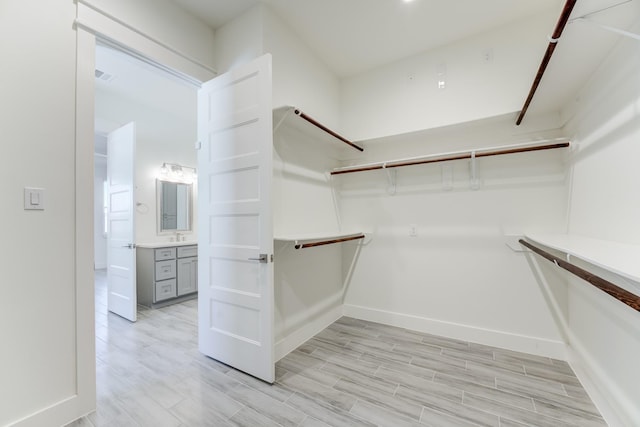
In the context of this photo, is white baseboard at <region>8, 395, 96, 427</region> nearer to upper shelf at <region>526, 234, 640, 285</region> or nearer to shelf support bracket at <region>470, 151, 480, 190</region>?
upper shelf at <region>526, 234, 640, 285</region>

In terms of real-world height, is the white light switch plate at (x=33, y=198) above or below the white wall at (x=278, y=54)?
below

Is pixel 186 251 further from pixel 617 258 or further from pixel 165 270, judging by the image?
pixel 617 258

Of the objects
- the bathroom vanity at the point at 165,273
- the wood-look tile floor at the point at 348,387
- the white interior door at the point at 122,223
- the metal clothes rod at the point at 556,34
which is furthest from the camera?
the bathroom vanity at the point at 165,273

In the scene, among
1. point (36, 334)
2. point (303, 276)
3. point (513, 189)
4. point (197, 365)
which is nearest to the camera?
point (36, 334)

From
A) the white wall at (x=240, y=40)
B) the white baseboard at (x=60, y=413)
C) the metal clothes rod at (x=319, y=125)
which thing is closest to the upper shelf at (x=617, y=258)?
the metal clothes rod at (x=319, y=125)

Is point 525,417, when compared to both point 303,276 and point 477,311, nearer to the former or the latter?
point 477,311

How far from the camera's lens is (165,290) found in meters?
3.73

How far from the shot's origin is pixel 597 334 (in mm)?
1710

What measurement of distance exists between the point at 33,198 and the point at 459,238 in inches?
126

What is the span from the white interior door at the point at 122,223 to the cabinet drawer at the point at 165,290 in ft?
1.33

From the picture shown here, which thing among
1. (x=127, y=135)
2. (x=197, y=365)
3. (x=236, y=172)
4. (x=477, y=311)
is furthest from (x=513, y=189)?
(x=127, y=135)

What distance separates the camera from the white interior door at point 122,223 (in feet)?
10.5

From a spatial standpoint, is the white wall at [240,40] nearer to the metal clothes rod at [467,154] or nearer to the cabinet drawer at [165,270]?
the metal clothes rod at [467,154]

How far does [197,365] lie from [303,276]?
114 centimetres
